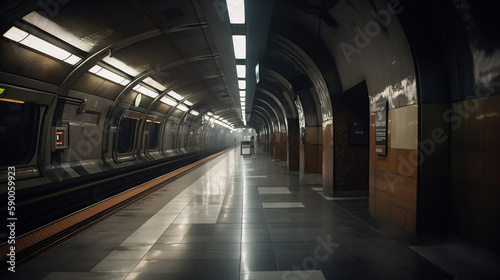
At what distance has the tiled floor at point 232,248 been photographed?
3432 millimetres

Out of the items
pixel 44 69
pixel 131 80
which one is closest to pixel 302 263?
pixel 44 69

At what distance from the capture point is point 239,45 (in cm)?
809

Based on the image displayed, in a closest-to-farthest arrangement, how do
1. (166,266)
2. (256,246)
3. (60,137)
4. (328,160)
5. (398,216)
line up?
(166,266) < (256,246) < (398,216) < (328,160) < (60,137)

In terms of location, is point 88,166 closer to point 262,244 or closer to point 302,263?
point 262,244

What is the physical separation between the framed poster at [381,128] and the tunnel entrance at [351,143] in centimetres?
239

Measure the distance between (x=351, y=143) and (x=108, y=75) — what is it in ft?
27.9

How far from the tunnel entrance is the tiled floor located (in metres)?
1.49

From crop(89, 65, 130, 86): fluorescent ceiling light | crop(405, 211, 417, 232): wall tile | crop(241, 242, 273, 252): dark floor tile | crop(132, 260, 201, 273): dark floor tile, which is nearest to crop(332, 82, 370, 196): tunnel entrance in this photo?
crop(405, 211, 417, 232): wall tile

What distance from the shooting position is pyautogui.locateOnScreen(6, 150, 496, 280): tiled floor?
11.3ft

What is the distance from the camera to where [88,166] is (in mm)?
10773

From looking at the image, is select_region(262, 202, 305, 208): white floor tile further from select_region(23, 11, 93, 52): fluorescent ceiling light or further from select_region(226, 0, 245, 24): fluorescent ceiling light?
select_region(23, 11, 93, 52): fluorescent ceiling light

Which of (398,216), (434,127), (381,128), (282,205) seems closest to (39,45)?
(282,205)

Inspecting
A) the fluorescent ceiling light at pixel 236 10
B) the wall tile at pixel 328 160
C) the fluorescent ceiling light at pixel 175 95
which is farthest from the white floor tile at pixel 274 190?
the fluorescent ceiling light at pixel 175 95

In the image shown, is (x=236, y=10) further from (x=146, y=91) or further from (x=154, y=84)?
(x=146, y=91)
